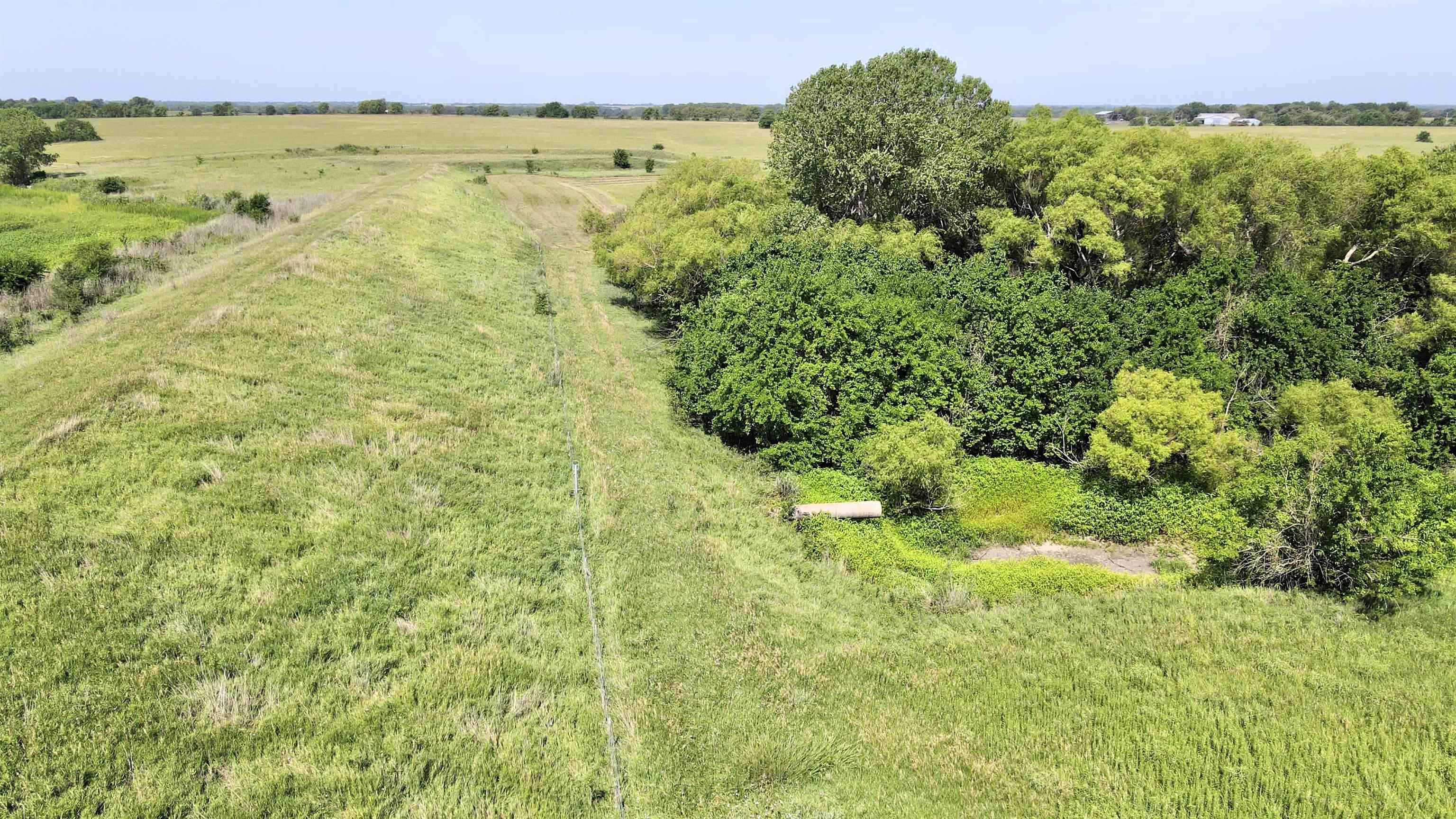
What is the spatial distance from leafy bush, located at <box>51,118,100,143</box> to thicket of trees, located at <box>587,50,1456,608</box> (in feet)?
340

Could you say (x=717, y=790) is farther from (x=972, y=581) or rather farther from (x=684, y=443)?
(x=684, y=443)

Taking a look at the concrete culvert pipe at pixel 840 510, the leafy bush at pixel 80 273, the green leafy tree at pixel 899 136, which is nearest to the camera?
the concrete culvert pipe at pixel 840 510

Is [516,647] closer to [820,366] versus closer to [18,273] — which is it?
[820,366]

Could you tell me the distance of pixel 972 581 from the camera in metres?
14.9

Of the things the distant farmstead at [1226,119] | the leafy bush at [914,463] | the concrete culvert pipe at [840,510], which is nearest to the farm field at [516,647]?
the concrete culvert pipe at [840,510]

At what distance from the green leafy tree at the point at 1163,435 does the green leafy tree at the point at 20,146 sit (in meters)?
82.6

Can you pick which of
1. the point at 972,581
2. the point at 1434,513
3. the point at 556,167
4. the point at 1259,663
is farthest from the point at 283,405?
the point at 556,167

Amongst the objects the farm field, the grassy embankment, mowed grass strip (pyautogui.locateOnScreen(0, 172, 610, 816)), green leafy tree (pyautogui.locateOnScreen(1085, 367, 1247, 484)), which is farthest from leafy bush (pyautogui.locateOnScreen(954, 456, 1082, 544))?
the grassy embankment

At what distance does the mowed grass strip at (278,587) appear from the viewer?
23.5 ft

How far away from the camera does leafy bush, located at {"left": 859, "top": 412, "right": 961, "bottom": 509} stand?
56.7ft

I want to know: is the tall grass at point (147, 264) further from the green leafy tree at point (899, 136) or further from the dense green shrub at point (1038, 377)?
the dense green shrub at point (1038, 377)

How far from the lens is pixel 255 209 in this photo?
39.6 meters

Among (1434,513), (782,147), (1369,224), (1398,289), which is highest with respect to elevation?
(782,147)

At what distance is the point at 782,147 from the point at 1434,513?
26992 millimetres
